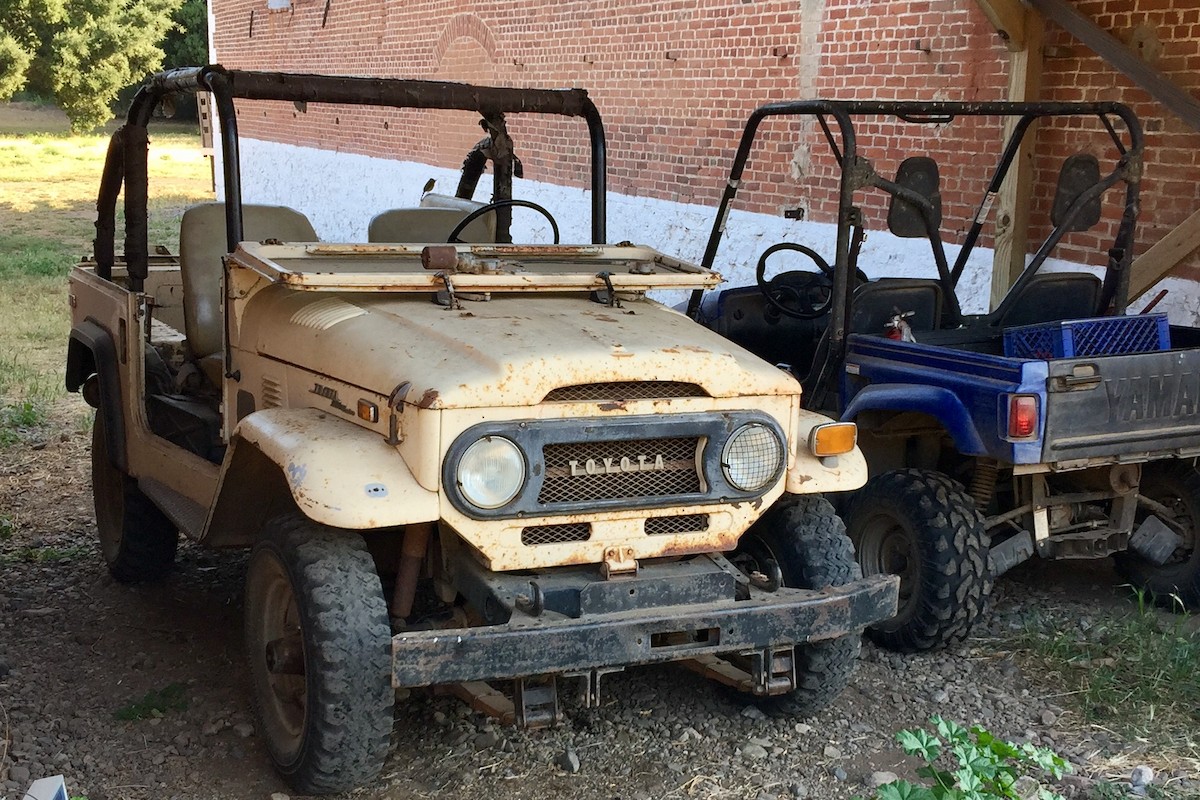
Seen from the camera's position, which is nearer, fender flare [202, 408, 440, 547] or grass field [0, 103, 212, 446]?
fender flare [202, 408, 440, 547]

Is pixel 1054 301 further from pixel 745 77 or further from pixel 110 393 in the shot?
pixel 745 77

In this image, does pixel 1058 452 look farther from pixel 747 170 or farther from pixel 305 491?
pixel 747 170

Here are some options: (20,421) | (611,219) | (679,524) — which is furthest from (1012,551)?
(611,219)

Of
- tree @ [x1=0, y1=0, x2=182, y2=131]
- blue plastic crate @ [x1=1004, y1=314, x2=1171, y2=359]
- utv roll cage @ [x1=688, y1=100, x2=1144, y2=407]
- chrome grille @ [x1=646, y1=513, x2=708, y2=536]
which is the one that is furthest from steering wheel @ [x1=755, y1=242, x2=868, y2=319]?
tree @ [x1=0, y1=0, x2=182, y2=131]

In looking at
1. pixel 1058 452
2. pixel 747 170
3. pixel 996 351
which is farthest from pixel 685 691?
pixel 747 170

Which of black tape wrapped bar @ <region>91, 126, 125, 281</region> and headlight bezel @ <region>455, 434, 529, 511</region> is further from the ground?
black tape wrapped bar @ <region>91, 126, 125, 281</region>

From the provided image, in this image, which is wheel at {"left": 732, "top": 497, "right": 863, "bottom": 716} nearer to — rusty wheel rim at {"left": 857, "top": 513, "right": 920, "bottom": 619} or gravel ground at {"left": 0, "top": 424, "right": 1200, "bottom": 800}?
gravel ground at {"left": 0, "top": 424, "right": 1200, "bottom": 800}

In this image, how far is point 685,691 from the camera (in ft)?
14.2

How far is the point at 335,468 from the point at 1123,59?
516cm

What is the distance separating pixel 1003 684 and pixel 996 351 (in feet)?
5.49

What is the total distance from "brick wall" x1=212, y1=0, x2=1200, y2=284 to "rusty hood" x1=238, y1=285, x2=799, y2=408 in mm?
3995

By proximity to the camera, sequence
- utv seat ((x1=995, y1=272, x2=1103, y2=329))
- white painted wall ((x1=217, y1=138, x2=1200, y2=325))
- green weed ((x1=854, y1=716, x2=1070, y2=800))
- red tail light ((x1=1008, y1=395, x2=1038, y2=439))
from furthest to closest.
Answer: white painted wall ((x1=217, y1=138, x2=1200, y2=325)) → utv seat ((x1=995, y1=272, x2=1103, y2=329)) → red tail light ((x1=1008, y1=395, x2=1038, y2=439)) → green weed ((x1=854, y1=716, x2=1070, y2=800))

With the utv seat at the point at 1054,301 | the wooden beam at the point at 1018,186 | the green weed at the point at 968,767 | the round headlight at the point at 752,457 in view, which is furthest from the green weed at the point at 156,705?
the wooden beam at the point at 1018,186

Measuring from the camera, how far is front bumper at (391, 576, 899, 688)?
3.13 meters
